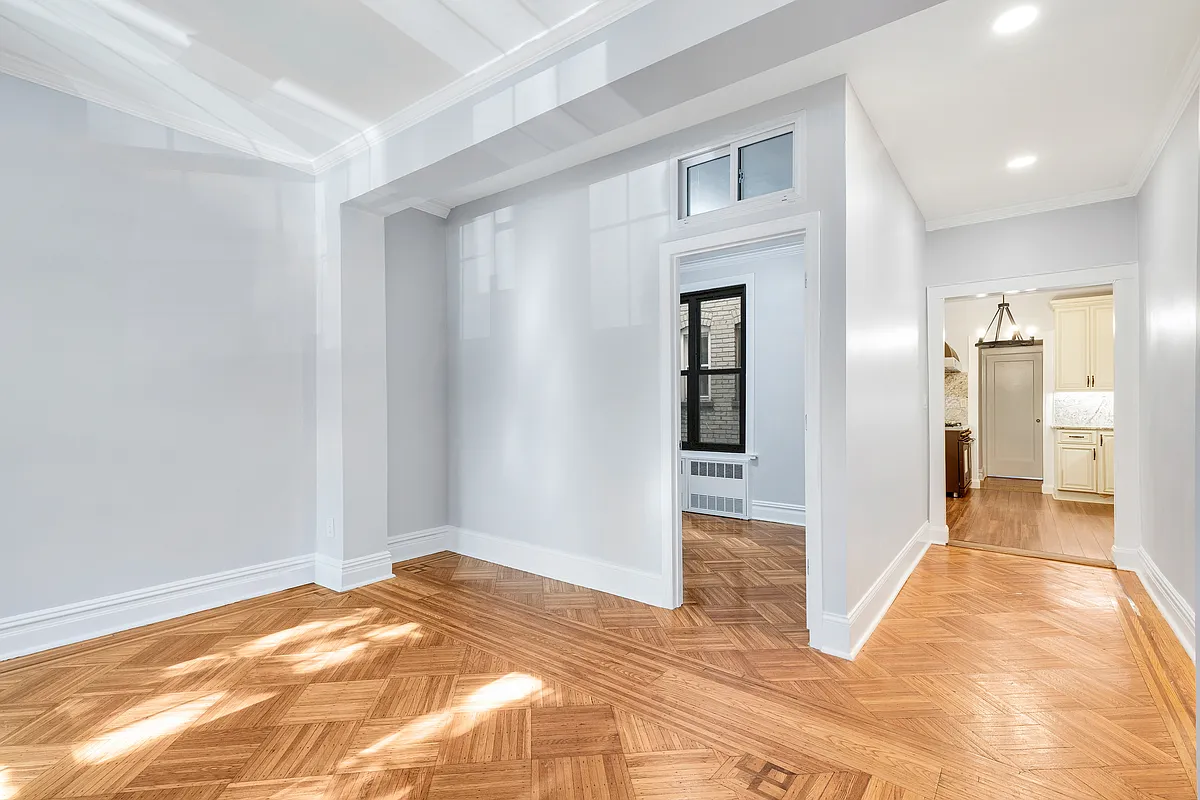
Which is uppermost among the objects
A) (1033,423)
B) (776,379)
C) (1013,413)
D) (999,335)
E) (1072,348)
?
(999,335)

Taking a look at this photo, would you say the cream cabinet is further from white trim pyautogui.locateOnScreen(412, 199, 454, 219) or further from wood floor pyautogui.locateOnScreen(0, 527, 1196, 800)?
white trim pyautogui.locateOnScreen(412, 199, 454, 219)

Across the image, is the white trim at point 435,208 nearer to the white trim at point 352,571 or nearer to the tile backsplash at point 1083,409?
the white trim at point 352,571

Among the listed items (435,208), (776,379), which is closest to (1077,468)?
(776,379)

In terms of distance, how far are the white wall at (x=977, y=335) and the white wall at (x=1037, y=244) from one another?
10.5ft

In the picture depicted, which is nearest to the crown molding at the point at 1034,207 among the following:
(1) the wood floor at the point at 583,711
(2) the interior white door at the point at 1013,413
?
(1) the wood floor at the point at 583,711

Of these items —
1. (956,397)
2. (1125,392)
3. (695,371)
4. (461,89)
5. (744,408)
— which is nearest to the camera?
(461,89)

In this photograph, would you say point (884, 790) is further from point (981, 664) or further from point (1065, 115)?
point (1065, 115)

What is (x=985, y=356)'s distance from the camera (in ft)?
28.5

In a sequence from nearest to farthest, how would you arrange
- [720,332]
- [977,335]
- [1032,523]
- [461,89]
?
[461,89]
[1032,523]
[720,332]
[977,335]

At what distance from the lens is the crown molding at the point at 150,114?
107 inches

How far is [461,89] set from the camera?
2867 millimetres

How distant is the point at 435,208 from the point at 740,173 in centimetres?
255

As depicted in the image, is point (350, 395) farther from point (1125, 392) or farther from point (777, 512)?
point (1125, 392)

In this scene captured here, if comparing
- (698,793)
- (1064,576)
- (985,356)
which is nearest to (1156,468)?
(1064,576)
